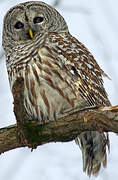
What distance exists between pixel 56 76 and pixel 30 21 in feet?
4.07

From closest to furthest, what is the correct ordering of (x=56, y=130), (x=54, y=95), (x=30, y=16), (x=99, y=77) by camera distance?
(x=56, y=130) → (x=54, y=95) → (x=99, y=77) → (x=30, y=16)

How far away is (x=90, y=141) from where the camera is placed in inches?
230

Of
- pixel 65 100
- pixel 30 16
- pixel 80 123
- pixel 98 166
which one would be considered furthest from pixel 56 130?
pixel 30 16

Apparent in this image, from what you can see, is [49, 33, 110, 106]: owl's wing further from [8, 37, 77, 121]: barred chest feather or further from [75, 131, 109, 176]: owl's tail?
[75, 131, 109, 176]: owl's tail

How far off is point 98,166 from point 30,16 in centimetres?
246

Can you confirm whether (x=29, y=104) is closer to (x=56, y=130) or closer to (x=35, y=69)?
(x=35, y=69)

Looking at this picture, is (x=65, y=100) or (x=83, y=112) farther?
(x=65, y=100)

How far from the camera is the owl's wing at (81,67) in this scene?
224 inches

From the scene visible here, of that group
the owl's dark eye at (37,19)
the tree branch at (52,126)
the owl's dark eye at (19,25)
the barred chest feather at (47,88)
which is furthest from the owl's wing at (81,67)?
the tree branch at (52,126)

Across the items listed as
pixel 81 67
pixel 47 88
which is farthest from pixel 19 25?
pixel 47 88

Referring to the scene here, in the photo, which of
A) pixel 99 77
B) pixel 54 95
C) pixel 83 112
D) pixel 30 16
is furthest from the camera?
pixel 30 16

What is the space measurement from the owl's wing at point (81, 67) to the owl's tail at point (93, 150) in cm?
46

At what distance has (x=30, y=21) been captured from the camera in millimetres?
6422

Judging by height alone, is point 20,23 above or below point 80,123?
above
